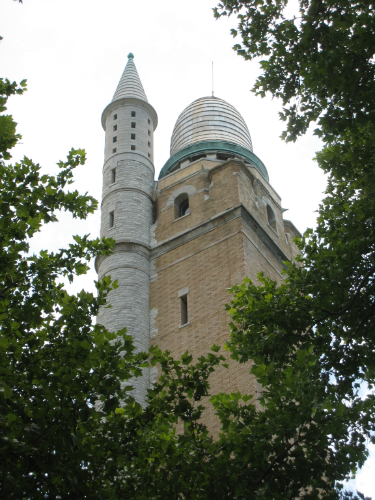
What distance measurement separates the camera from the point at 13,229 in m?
9.73

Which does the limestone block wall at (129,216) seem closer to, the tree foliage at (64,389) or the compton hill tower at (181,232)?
the compton hill tower at (181,232)

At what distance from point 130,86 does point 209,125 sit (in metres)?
4.08

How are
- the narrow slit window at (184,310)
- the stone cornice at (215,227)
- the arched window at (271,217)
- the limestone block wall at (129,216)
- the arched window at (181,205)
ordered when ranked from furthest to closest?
1. the arched window at (271,217)
2. the arched window at (181,205)
3. the stone cornice at (215,227)
4. the limestone block wall at (129,216)
5. the narrow slit window at (184,310)

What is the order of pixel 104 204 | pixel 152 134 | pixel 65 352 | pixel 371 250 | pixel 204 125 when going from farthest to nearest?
pixel 204 125, pixel 152 134, pixel 104 204, pixel 371 250, pixel 65 352

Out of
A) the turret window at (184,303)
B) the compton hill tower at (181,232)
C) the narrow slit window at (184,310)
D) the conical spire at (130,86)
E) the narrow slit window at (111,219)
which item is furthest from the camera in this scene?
the conical spire at (130,86)

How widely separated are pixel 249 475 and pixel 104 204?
1888 cm

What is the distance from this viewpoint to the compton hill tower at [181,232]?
70.9 ft

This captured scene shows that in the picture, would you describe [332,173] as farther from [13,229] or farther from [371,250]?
[13,229]

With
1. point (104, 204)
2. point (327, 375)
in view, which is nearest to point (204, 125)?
point (104, 204)

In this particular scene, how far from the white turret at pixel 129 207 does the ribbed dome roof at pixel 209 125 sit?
2.29 meters

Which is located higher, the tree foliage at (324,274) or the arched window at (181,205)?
the arched window at (181,205)

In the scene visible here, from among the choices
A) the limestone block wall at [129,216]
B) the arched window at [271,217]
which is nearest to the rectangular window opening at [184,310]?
the limestone block wall at [129,216]

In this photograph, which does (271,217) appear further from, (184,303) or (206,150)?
(184,303)

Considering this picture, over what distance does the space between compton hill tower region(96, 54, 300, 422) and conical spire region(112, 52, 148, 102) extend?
8 cm
